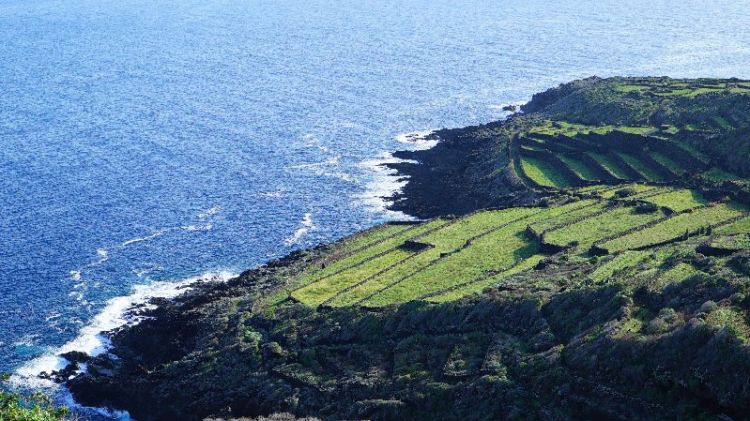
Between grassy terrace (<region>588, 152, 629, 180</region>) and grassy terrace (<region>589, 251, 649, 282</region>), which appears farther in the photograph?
grassy terrace (<region>588, 152, 629, 180</region>)

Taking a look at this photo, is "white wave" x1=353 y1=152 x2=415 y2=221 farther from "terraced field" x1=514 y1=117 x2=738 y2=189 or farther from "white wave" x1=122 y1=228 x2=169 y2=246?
"white wave" x1=122 y1=228 x2=169 y2=246

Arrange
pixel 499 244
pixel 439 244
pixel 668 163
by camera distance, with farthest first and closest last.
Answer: pixel 668 163 → pixel 439 244 → pixel 499 244

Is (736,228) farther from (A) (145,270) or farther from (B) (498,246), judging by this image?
(A) (145,270)

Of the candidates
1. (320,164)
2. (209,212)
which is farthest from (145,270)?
(320,164)

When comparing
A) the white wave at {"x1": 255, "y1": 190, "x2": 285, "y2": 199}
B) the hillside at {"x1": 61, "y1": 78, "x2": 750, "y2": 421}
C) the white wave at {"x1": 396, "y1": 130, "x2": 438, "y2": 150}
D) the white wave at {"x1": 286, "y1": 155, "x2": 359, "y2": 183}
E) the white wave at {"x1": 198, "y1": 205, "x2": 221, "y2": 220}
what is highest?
the white wave at {"x1": 396, "y1": 130, "x2": 438, "y2": 150}

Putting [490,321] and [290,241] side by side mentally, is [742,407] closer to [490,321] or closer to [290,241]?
[490,321]

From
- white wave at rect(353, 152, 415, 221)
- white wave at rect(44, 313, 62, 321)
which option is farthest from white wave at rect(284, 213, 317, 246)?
white wave at rect(44, 313, 62, 321)

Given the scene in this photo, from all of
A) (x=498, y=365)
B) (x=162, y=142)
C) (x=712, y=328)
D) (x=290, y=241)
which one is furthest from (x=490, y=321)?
(x=162, y=142)
